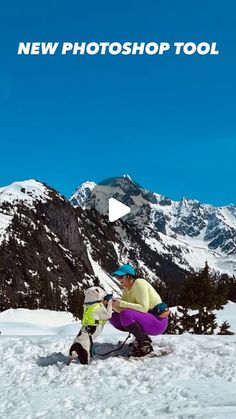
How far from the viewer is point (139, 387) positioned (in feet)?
32.9

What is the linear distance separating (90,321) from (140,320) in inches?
44.2

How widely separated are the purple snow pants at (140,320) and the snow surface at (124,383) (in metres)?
0.68

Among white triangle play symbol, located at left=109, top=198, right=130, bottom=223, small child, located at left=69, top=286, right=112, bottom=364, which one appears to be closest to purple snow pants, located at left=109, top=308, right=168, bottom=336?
small child, located at left=69, top=286, right=112, bottom=364

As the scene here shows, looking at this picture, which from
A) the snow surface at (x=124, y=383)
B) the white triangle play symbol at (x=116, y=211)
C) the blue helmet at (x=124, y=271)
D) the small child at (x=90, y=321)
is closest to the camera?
the snow surface at (x=124, y=383)

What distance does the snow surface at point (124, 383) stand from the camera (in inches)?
348

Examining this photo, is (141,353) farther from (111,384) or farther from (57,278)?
(57,278)

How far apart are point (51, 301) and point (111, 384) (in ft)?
374

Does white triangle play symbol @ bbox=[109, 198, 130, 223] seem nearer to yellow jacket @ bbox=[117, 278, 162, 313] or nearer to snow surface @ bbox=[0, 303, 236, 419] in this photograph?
snow surface @ bbox=[0, 303, 236, 419]

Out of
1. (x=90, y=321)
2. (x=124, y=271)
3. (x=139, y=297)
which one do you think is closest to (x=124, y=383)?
(x=90, y=321)

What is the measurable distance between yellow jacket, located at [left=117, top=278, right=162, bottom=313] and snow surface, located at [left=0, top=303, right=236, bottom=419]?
1203 millimetres

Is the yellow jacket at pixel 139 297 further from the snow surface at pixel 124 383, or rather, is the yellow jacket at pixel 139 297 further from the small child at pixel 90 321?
the snow surface at pixel 124 383

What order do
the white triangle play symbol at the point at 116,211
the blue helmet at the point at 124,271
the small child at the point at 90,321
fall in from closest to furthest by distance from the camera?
the small child at the point at 90,321 → the blue helmet at the point at 124,271 → the white triangle play symbol at the point at 116,211

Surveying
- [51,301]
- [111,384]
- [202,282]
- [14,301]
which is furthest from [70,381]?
[14,301]

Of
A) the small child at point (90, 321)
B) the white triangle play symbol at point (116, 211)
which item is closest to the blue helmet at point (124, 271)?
the small child at point (90, 321)
